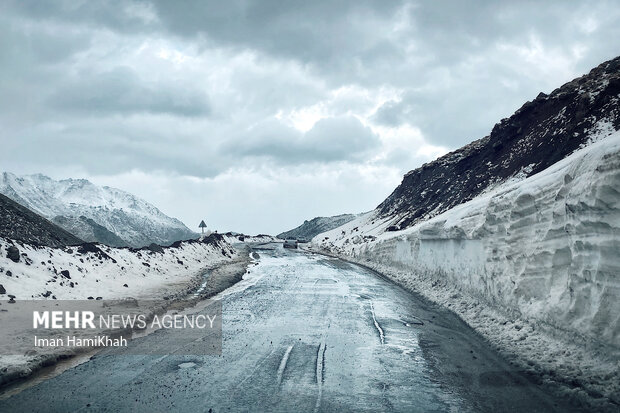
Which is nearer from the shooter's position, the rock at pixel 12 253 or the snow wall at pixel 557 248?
the snow wall at pixel 557 248

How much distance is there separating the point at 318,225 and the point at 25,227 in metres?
124

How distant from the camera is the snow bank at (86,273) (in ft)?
42.3

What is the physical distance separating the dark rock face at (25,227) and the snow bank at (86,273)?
30.5ft

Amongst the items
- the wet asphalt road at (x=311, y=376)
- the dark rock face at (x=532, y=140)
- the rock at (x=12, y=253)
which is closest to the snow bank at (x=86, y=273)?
the rock at (x=12, y=253)

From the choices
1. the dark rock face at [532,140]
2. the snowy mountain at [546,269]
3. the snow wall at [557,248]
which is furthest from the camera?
the dark rock face at [532,140]

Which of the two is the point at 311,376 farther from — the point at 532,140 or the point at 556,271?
the point at 532,140

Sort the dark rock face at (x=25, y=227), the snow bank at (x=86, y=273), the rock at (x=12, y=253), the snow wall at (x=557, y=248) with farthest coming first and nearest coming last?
1. the dark rock face at (x=25, y=227)
2. the rock at (x=12, y=253)
3. the snow bank at (x=86, y=273)
4. the snow wall at (x=557, y=248)

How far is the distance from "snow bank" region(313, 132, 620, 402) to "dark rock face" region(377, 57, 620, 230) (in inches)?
855

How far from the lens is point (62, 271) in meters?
14.7

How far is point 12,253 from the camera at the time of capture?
13.3 meters

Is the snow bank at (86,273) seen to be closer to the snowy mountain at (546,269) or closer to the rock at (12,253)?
the rock at (12,253)

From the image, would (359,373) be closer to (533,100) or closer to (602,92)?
(602,92)

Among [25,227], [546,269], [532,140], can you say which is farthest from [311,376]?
[532,140]

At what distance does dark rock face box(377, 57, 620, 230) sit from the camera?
33531 millimetres
